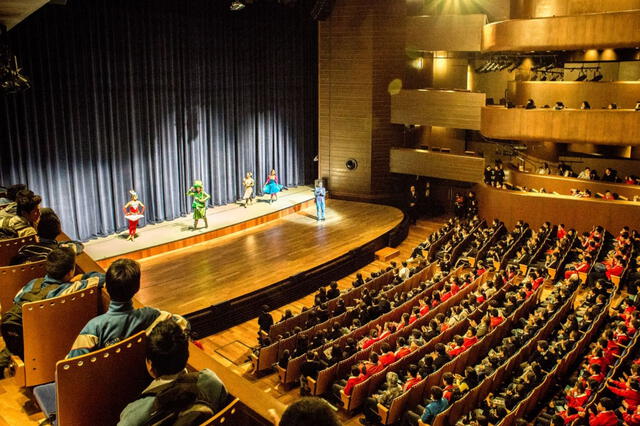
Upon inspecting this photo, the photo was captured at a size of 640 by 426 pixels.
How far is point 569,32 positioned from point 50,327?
11677mm

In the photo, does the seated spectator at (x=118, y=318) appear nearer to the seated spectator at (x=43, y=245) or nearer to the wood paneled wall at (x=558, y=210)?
the seated spectator at (x=43, y=245)

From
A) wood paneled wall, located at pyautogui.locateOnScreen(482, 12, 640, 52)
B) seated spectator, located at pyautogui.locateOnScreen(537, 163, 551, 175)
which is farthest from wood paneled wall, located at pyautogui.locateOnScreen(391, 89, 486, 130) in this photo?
seated spectator, located at pyautogui.locateOnScreen(537, 163, 551, 175)

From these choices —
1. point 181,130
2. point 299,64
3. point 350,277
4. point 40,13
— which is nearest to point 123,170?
point 181,130

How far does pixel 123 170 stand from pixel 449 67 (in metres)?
9.33

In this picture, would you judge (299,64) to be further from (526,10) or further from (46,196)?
(46,196)

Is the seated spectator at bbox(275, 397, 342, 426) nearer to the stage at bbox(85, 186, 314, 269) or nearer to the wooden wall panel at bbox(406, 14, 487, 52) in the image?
the stage at bbox(85, 186, 314, 269)

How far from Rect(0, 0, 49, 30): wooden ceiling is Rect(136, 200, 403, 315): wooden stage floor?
4.25m

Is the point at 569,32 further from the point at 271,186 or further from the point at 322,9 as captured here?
the point at 271,186

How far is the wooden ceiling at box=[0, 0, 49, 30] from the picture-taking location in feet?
15.9

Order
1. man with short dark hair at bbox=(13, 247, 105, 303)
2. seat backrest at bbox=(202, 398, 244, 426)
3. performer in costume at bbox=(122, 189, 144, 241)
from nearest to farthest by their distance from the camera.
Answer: seat backrest at bbox=(202, 398, 244, 426)
man with short dark hair at bbox=(13, 247, 105, 303)
performer in costume at bbox=(122, 189, 144, 241)

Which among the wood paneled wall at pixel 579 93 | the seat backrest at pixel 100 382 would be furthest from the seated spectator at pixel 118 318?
the wood paneled wall at pixel 579 93

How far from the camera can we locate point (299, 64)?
15.9 metres

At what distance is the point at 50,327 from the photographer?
2680mm

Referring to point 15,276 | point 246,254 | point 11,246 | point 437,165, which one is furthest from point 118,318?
point 437,165
